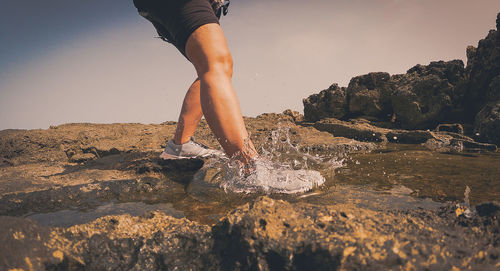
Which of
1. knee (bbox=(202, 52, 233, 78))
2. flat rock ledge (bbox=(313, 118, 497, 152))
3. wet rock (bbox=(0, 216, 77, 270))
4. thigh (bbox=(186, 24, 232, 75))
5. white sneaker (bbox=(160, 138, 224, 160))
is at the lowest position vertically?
wet rock (bbox=(0, 216, 77, 270))

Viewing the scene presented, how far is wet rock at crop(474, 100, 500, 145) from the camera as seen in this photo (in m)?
3.78

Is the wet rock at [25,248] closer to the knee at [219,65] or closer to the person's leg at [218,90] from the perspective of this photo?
the person's leg at [218,90]

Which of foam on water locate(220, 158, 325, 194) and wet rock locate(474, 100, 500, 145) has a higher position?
wet rock locate(474, 100, 500, 145)

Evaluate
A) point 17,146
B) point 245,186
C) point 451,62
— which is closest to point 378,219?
point 245,186

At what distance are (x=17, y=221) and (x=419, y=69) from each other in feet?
23.3

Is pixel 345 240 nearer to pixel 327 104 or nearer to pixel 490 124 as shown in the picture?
pixel 490 124

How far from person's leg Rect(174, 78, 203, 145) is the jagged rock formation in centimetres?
411

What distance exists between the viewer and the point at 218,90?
1.67 meters

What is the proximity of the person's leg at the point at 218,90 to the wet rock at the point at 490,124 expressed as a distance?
3964mm

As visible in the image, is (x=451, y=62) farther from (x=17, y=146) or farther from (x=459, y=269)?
(x=17, y=146)

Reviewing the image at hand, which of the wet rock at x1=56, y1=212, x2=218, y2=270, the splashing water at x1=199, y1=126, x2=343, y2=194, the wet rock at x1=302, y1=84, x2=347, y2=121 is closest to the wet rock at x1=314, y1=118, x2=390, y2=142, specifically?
the wet rock at x1=302, y1=84, x2=347, y2=121

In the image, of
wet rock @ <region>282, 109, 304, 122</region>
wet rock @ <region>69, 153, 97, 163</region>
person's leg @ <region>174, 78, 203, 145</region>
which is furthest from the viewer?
wet rock @ <region>282, 109, 304, 122</region>

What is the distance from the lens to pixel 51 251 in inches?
32.2

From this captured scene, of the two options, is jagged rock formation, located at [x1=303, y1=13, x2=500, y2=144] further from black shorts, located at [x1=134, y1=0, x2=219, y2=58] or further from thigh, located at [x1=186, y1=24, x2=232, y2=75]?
black shorts, located at [x1=134, y1=0, x2=219, y2=58]
